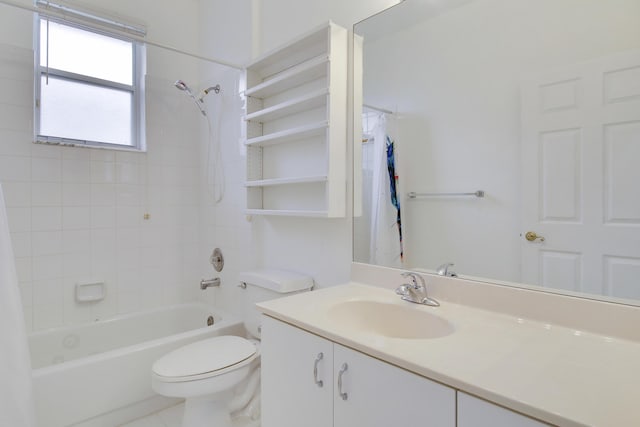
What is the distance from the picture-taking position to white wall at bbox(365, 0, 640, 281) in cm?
104

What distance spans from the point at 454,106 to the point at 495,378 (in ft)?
3.19

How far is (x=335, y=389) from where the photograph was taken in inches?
38.5

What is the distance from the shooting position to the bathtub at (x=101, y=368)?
1594 millimetres

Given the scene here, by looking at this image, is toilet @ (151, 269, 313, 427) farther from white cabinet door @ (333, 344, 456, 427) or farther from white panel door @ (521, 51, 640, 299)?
white panel door @ (521, 51, 640, 299)

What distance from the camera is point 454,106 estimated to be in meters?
1.31

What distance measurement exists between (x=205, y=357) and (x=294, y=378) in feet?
2.18

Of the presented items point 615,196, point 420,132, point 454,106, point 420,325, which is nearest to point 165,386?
point 420,325

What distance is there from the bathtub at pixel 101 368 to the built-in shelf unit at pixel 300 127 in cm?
93

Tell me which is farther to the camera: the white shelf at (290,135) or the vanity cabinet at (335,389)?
the white shelf at (290,135)

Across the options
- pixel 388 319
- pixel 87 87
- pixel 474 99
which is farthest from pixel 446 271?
pixel 87 87

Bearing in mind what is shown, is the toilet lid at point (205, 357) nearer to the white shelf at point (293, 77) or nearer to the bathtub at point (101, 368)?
the bathtub at point (101, 368)

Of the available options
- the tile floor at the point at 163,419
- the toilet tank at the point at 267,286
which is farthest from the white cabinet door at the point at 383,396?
the tile floor at the point at 163,419

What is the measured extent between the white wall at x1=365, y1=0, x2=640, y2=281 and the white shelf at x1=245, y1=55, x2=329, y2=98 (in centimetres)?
26

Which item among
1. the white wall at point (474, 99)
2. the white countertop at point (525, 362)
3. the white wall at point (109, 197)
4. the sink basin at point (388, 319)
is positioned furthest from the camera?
the white wall at point (109, 197)
